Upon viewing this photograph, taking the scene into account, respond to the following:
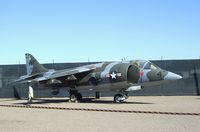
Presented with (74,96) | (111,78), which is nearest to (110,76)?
(111,78)

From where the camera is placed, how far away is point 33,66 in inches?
1265

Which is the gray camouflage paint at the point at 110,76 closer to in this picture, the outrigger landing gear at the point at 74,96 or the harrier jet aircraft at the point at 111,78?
the harrier jet aircraft at the point at 111,78

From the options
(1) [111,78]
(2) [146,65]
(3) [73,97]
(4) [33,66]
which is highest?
(4) [33,66]

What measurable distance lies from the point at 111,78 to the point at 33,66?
927cm

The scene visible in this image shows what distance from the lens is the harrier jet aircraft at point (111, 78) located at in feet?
80.1

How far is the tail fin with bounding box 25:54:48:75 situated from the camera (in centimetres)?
3170

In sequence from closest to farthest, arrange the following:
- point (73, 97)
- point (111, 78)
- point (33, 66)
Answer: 1. point (111, 78)
2. point (73, 97)
3. point (33, 66)

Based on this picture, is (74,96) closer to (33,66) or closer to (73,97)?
(73,97)

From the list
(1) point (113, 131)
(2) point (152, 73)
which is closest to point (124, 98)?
(2) point (152, 73)

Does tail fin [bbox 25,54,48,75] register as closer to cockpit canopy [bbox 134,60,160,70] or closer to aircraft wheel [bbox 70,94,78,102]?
aircraft wheel [bbox 70,94,78,102]

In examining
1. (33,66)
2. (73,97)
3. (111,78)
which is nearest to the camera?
(111,78)

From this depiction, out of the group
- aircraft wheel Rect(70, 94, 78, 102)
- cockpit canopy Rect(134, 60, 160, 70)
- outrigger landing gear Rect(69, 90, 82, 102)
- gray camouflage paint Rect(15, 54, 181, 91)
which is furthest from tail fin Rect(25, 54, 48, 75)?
cockpit canopy Rect(134, 60, 160, 70)

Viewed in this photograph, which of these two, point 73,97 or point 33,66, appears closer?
point 73,97

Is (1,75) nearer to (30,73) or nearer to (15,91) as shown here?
(15,91)
